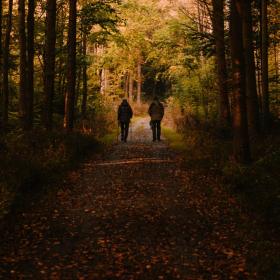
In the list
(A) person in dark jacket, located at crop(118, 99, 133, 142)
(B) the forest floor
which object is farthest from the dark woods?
(B) the forest floor

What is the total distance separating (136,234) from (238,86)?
5.70 meters

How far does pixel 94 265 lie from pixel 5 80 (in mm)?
15378

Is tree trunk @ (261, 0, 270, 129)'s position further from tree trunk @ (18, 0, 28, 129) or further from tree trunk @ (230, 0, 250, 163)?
tree trunk @ (18, 0, 28, 129)

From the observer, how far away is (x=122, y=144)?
843 inches

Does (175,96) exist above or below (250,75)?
above

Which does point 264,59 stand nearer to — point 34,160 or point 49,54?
point 49,54

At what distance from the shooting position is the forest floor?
6926mm


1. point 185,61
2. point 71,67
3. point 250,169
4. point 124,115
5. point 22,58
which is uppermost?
point 185,61

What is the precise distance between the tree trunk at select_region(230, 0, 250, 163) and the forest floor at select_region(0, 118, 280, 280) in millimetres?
1081

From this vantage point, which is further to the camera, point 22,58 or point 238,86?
point 22,58

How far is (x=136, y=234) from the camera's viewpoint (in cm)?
848

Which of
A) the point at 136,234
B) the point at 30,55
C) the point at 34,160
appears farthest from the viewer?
the point at 30,55

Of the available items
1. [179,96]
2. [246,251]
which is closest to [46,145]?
[246,251]

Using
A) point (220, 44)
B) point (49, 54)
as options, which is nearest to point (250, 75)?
point (220, 44)
